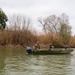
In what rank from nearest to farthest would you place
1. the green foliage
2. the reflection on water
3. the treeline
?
the reflection on water, the treeline, the green foliage

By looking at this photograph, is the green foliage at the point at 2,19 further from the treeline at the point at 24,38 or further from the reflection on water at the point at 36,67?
the reflection on water at the point at 36,67

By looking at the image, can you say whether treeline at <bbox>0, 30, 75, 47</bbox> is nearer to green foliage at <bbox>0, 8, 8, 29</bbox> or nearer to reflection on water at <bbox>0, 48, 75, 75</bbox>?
green foliage at <bbox>0, 8, 8, 29</bbox>

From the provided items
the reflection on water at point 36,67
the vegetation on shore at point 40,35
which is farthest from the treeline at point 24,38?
the reflection on water at point 36,67

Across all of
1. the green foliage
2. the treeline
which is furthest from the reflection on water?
the green foliage

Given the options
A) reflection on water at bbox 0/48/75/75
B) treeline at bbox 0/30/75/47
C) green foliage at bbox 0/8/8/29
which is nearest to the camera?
reflection on water at bbox 0/48/75/75

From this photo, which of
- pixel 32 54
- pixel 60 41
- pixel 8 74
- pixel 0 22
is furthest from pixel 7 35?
pixel 8 74

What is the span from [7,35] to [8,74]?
39.8m

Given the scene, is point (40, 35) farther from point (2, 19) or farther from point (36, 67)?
point (36, 67)

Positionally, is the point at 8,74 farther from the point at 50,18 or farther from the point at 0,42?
the point at 50,18

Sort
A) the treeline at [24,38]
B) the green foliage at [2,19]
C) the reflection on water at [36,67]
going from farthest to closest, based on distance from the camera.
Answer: the green foliage at [2,19]
the treeline at [24,38]
the reflection on water at [36,67]

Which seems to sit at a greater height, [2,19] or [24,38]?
[2,19]

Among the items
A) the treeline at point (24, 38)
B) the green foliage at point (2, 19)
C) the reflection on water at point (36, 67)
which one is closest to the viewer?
the reflection on water at point (36, 67)

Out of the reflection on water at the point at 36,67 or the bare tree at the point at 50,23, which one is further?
the bare tree at the point at 50,23

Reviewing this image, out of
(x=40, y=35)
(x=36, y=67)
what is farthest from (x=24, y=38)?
(x=36, y=67)
